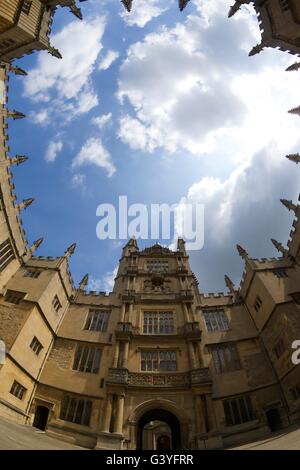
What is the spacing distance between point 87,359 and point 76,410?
374 centimetres

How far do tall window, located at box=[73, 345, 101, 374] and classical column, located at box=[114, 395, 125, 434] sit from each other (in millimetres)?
3178

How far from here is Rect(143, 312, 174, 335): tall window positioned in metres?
23.9

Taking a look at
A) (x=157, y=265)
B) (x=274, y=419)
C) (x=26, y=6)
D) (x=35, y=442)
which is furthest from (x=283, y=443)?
(x=26, y=6)

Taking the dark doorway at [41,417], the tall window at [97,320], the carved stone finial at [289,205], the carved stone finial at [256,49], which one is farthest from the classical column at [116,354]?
the carved stone finial at [256,49]

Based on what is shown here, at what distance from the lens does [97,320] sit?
2498 cm

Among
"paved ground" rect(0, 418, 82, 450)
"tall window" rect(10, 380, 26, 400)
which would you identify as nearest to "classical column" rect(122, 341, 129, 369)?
"tall window" rect(10, 380, 26, 400)

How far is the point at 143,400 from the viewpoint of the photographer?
19.0 meters

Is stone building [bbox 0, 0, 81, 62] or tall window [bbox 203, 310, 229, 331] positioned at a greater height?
stone building [bbox 0, 0, 81, 62]

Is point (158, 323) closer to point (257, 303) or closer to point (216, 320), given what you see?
point (216, 320)

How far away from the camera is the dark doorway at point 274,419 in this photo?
57.9ft

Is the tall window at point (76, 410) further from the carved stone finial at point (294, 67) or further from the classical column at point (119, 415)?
the carved stone finial at point (294, 67)

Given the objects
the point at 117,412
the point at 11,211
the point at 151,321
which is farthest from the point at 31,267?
the point at 117,412

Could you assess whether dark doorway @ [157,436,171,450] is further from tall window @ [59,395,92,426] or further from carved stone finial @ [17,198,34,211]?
carved stone finial @ [17,198,34,211]

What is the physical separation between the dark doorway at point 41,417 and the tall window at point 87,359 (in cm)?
335
